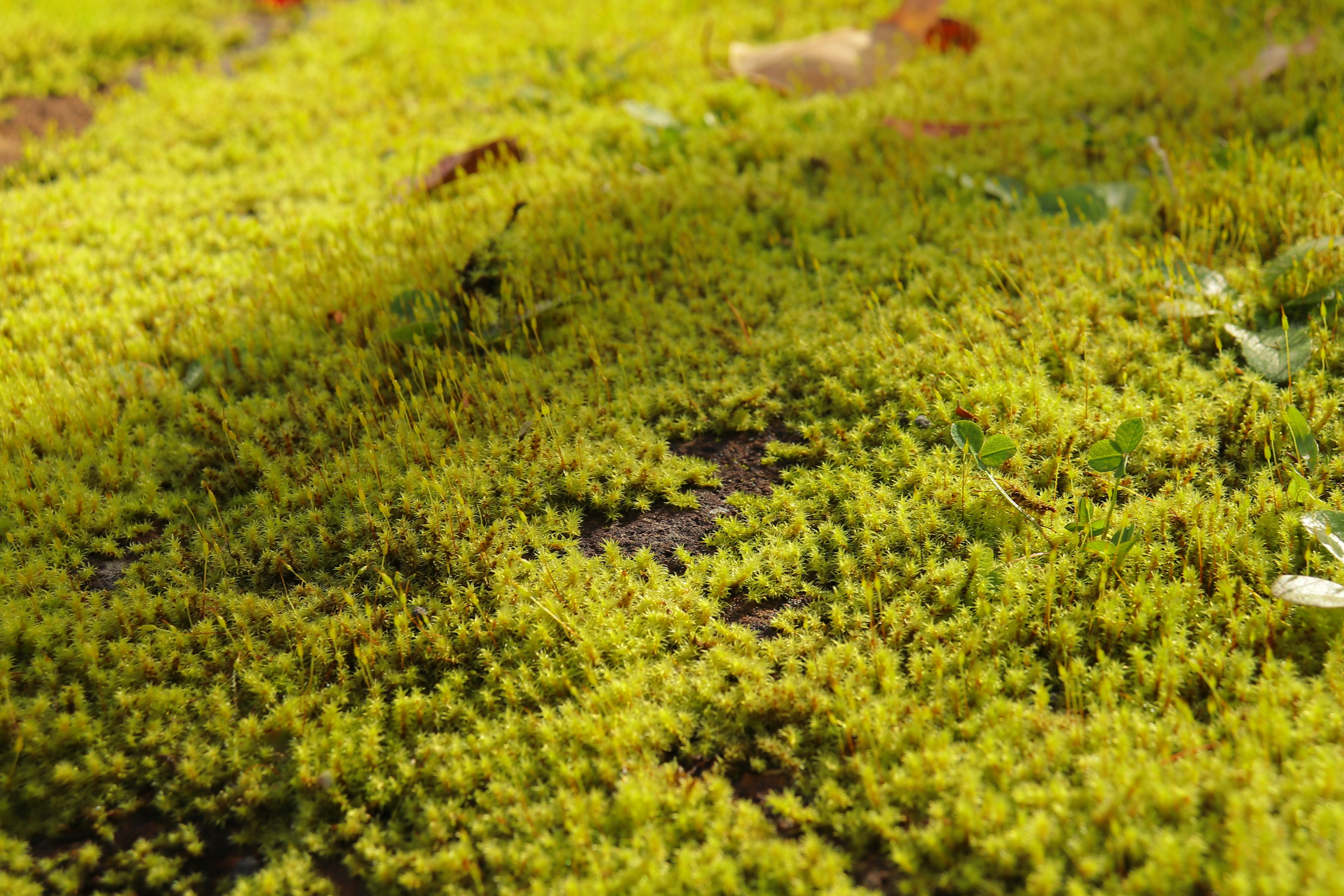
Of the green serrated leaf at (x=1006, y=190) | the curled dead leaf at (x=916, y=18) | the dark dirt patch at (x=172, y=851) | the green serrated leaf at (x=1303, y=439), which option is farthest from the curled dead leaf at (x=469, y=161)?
the green serrated leaf at (x=1303, y=439)

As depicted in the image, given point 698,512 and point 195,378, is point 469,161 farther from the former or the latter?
point 698,512

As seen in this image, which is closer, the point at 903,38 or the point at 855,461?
the point at 855,461

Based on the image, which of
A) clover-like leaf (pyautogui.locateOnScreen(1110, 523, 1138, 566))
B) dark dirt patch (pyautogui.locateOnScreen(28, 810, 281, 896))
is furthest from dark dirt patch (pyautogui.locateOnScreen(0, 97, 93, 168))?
clover-like leaf (pyautogui.locateOnScreen(1110, 523, 1138, 566))

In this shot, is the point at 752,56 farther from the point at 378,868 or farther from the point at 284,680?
the point at 378,868

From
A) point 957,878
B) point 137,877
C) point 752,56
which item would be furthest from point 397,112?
point 957,878

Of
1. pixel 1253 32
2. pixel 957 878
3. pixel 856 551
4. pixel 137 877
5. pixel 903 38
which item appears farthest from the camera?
pixel 903 38

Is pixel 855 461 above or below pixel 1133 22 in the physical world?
below

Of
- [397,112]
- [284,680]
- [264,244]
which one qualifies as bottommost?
[284,680]
